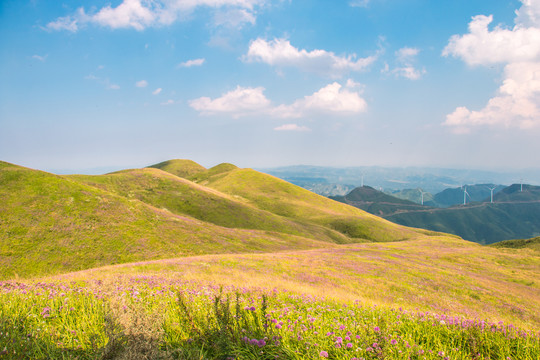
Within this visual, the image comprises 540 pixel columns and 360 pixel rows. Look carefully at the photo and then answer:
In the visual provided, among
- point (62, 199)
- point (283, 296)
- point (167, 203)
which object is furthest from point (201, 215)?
point (283, 296)

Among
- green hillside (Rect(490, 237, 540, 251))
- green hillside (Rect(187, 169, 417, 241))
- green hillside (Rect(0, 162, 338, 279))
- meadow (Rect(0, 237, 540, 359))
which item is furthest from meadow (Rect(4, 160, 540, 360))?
green hillside (Rect(187, 169, 417, 241))

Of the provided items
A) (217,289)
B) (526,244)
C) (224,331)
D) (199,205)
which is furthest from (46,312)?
(526,244)

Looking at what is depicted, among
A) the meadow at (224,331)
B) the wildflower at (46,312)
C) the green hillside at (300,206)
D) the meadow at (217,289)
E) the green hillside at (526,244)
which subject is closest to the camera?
the meadow at (224,331)

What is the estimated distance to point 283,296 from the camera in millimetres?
11062

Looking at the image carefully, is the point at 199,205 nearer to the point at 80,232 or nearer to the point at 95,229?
the point at 95,229

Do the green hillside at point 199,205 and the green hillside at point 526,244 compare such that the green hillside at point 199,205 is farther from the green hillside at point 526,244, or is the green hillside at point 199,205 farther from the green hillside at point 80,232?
the green hillside at point 526,244

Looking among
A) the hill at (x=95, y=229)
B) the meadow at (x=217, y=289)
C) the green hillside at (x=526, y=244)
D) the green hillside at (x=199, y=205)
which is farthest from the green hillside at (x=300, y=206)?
the green hillside at (x=526, y=244)

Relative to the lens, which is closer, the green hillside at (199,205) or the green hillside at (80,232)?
the green hillside at (80,232)

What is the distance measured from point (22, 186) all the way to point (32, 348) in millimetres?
61819

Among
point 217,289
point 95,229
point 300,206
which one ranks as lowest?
point 300,206

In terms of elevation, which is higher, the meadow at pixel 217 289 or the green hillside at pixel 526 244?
the meadow at pixel 217 289

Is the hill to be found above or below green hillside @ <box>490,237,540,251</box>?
above

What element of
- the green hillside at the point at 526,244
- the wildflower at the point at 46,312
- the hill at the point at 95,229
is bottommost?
the green hillside at the point at 526,244

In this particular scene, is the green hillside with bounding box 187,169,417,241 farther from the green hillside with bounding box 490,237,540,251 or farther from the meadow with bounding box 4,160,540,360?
the green hillside with bounding box 490,237,540,251
